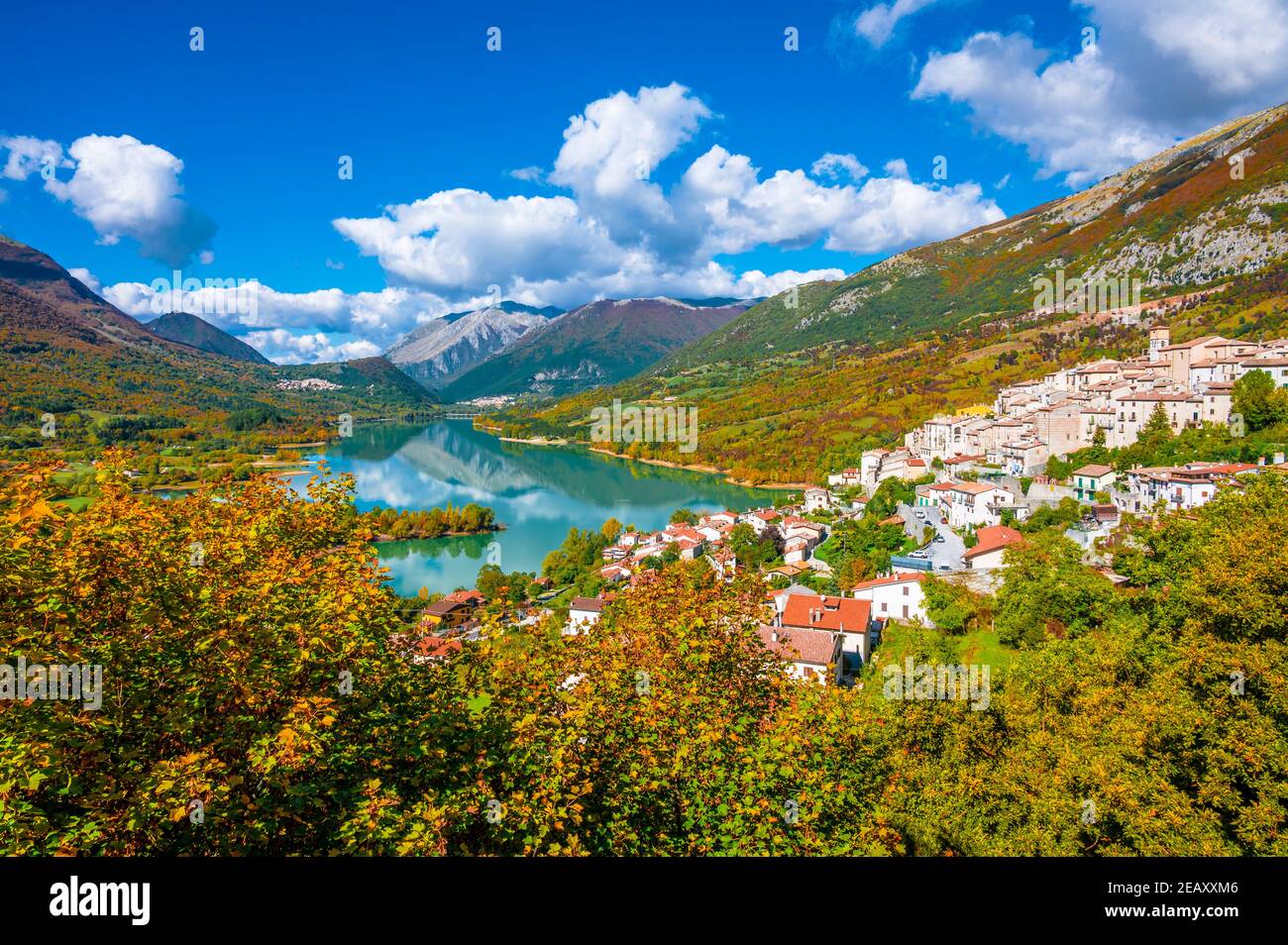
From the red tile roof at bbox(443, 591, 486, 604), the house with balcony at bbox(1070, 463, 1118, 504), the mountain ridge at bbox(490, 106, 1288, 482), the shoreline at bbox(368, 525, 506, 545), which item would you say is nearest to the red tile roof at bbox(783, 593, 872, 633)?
the house with balcony at bbox(1070, 463, 1118, 504)

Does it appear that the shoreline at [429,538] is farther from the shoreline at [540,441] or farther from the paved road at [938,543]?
the shoreline at [540,441]

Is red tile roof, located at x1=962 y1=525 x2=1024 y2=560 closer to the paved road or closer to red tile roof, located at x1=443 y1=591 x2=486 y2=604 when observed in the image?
the paved road

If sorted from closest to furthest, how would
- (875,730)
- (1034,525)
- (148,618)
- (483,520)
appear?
(148,618) → (875,730) → (1034,525) → (483,520)

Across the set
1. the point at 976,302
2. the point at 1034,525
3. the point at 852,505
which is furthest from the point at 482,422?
the point at 1034,525
